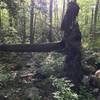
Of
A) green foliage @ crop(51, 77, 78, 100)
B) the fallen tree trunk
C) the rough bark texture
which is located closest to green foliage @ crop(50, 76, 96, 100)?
green foliage @ crop(51, 77, 78, 100)

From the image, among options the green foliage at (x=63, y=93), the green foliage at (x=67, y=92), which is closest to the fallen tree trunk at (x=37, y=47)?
the green foliage at (x=67, y=92)

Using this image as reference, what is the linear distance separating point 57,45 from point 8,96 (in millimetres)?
4098

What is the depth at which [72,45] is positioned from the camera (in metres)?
11.8

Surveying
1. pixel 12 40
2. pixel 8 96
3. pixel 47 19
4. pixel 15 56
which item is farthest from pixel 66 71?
pixel 47 19

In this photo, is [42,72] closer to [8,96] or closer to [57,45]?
[57,45]

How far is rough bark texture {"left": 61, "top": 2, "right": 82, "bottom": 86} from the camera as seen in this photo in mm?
11617

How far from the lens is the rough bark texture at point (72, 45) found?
11.6m

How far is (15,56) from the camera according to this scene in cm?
1648

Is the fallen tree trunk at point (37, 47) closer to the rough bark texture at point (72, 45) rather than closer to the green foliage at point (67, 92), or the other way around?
the rough bark texture at point (72, 45)

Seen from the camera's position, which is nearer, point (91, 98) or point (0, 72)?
point (91, 98)

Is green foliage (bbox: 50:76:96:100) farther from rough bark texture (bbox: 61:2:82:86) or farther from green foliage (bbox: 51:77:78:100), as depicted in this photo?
rough bark texture (bbox: 61:2:82:86)

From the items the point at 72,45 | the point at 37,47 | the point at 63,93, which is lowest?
the point at 63,93

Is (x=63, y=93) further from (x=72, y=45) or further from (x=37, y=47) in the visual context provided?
(x=37, y=47)

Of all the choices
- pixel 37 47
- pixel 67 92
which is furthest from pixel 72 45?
pixel 67 92
